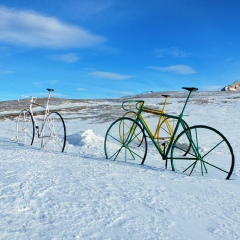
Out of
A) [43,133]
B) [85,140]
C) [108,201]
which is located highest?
[43,133]

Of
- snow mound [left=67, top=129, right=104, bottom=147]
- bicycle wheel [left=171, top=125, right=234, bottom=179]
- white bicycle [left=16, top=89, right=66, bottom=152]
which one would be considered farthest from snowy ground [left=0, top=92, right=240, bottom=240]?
snow mound [left=67, top=129, right=104, bottom=147]

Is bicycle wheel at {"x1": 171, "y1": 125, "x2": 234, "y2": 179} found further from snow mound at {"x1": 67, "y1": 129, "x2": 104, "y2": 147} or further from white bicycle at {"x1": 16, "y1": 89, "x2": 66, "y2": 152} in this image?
white bicycle at {"x1": 16, "y1": 89, "x2": 66, "y2": 152}

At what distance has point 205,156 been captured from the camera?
7.23 m

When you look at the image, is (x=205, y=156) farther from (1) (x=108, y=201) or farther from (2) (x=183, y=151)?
(1) (x=108, y=201)

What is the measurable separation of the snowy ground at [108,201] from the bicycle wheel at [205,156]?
285 mm

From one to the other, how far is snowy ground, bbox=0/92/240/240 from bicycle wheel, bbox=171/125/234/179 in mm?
285

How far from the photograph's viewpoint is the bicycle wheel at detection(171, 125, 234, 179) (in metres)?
5.14

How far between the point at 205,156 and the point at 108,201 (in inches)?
168

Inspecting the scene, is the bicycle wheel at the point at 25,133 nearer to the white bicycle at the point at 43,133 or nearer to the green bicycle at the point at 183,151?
the white bicycle at the point at 43,133

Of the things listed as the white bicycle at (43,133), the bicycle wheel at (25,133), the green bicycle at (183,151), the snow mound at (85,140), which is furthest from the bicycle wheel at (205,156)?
the bicycle wheel at (25,133)

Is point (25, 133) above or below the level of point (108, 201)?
above

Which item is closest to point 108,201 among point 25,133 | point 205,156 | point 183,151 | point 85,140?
point 205,156

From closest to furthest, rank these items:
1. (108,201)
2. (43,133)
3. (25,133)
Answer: (108,201)
(43,133)
(25,133)

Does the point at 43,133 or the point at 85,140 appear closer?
the point at 43,133
